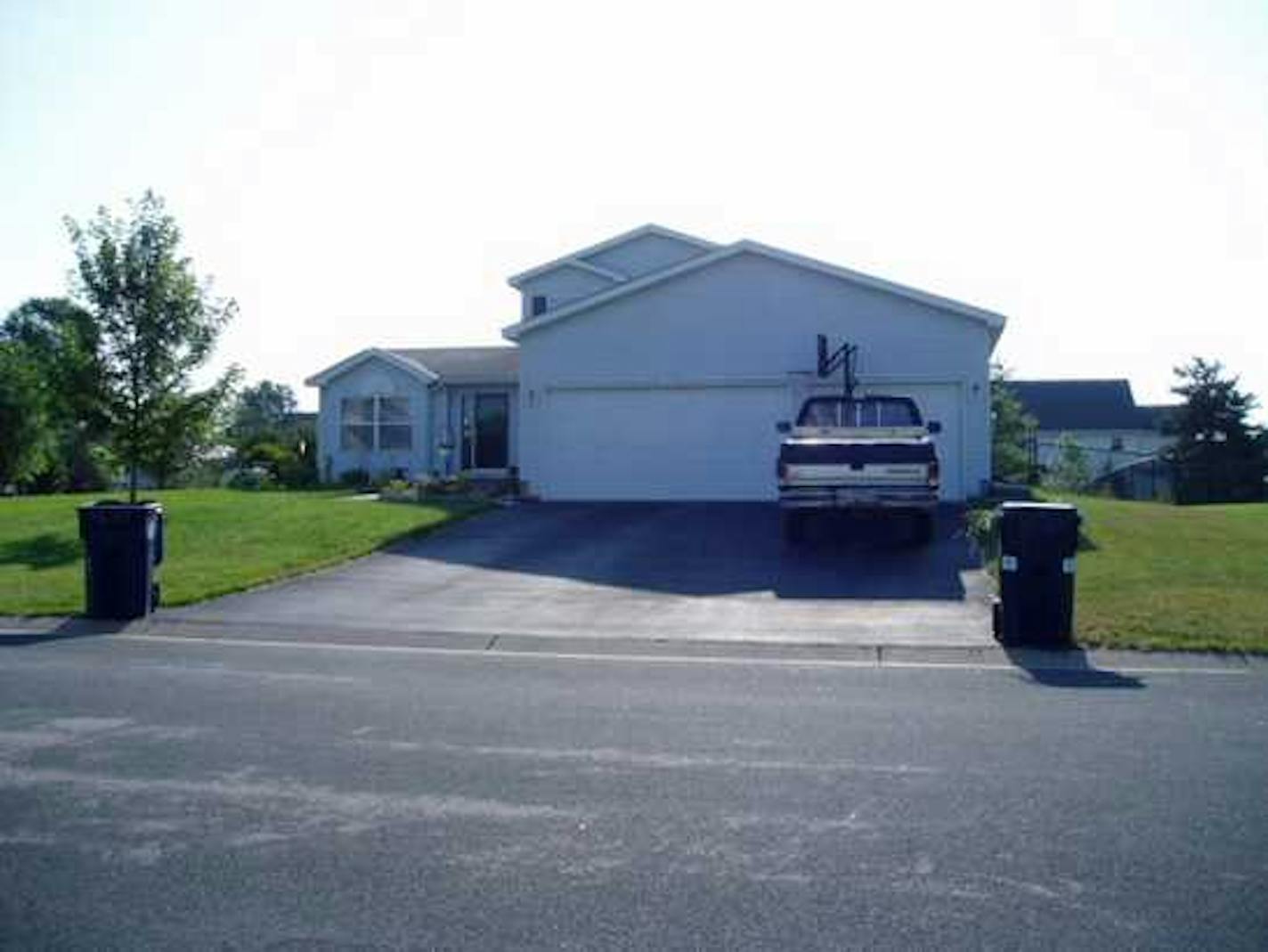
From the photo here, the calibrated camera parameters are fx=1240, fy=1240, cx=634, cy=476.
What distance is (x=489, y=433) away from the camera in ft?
101

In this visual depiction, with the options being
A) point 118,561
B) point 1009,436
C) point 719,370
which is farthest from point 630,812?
point 1009,436

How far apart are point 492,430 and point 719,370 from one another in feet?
28.9

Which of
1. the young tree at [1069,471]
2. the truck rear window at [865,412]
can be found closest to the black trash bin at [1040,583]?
the truck rear window at [865,412]

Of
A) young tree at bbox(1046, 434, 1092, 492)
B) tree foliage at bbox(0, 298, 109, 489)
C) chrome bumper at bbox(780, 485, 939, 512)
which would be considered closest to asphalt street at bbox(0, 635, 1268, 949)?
chrome bumper at bbox(780, 485, 939, 512)

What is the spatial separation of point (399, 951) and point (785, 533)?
1460cm

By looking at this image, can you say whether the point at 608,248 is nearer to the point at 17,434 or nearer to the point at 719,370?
the point at 719,370

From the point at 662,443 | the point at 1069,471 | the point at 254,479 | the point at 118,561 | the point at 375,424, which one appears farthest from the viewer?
the point at 1069,471

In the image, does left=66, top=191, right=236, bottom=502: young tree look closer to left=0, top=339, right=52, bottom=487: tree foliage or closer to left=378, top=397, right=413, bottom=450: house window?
left=378, top=397, right=413, bottom=450: house window

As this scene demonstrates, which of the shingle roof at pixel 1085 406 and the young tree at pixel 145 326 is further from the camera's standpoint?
the shingle roof at pixel 1085 406

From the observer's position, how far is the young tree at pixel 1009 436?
44469mm

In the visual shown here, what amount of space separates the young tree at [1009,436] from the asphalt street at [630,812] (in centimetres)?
3596

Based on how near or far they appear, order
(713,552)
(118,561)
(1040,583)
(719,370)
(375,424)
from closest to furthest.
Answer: (1040,583) < (118,561) < (713,552) < (719,370) < (375,424)

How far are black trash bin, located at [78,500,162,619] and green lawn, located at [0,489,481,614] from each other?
1.99ft

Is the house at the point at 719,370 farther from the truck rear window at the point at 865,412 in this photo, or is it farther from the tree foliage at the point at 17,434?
the tree foliage at the point at 17,434
